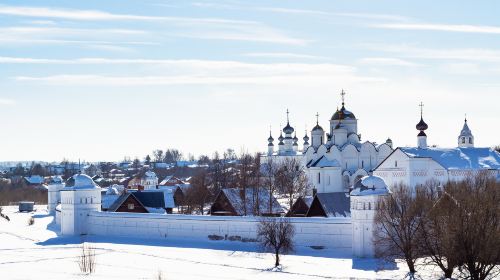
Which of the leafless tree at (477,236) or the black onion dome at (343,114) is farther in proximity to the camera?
the black onion dome at (343,114)

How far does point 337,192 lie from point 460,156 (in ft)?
44.4

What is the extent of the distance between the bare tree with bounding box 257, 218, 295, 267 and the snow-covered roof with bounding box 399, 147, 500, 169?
708 inches

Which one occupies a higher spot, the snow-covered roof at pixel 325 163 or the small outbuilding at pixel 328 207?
the snow-covered roof at pixel 325 163

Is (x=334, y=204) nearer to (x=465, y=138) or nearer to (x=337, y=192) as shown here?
(x=337, y=192)

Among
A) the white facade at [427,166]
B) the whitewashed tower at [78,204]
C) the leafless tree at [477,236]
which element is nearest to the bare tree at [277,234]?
the leafless tree at [477,236]

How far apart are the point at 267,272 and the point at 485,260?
6171mm

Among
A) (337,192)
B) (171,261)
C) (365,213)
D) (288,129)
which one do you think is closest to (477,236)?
(365,213)

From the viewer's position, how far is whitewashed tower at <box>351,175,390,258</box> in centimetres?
2459

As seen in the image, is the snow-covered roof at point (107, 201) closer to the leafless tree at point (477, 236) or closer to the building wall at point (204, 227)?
the building wall at point (204, 227)

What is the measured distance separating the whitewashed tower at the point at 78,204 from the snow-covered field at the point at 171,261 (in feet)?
4.16

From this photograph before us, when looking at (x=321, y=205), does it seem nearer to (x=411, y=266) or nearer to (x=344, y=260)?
(x=344, y=260)

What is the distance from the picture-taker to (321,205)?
101 ft

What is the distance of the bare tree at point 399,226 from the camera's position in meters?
21.5

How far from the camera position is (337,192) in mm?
32938
